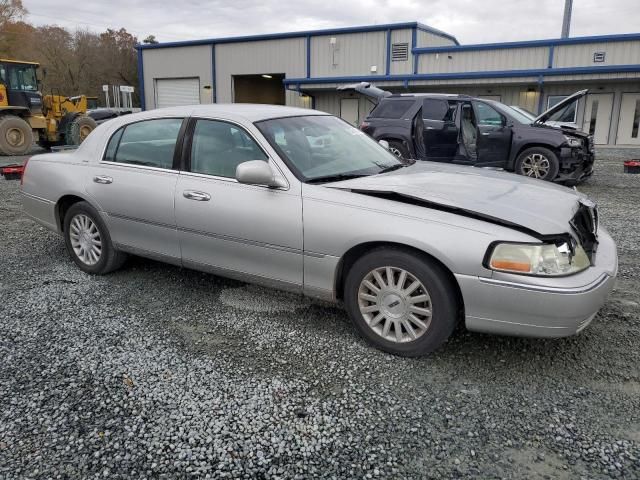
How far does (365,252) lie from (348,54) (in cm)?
2533

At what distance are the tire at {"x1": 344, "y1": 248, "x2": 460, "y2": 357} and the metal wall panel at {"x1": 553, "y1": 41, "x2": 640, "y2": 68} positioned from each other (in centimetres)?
2177

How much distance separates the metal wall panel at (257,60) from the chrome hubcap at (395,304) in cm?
2643

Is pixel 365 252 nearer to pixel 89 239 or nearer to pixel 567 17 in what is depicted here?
pixel 89 239

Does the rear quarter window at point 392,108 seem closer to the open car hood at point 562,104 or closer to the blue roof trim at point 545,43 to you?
the open car hood at point 562,104

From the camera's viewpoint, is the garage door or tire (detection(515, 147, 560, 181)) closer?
tire (detection(515, 147, 560, 181))

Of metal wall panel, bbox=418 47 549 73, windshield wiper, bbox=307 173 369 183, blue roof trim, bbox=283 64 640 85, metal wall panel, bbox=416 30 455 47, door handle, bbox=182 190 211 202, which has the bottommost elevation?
door handle, bbox=182 190 211 202

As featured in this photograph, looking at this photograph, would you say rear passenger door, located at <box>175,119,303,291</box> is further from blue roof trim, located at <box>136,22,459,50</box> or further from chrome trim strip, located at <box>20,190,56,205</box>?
blue roof trim, located at <box>136,22,459,50</box>

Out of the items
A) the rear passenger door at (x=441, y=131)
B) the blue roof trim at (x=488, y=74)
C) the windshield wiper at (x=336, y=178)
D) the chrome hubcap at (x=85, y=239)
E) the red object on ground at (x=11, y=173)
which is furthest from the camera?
the blue roof trim at (x=488, y=74)

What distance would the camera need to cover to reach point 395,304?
3271 millimetres

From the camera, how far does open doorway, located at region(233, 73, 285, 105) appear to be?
1206 inches

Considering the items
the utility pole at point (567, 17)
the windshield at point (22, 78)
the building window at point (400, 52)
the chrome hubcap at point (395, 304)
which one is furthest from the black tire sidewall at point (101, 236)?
the utility pole at point (567, 17)

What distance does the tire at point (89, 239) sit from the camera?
469 centimetres

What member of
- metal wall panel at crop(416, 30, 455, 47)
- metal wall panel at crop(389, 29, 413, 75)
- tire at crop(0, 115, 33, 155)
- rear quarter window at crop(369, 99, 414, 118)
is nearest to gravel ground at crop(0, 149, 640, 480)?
rear quarter window at crop(369, 99, 414, 118)

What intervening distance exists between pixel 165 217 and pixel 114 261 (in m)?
0.97
